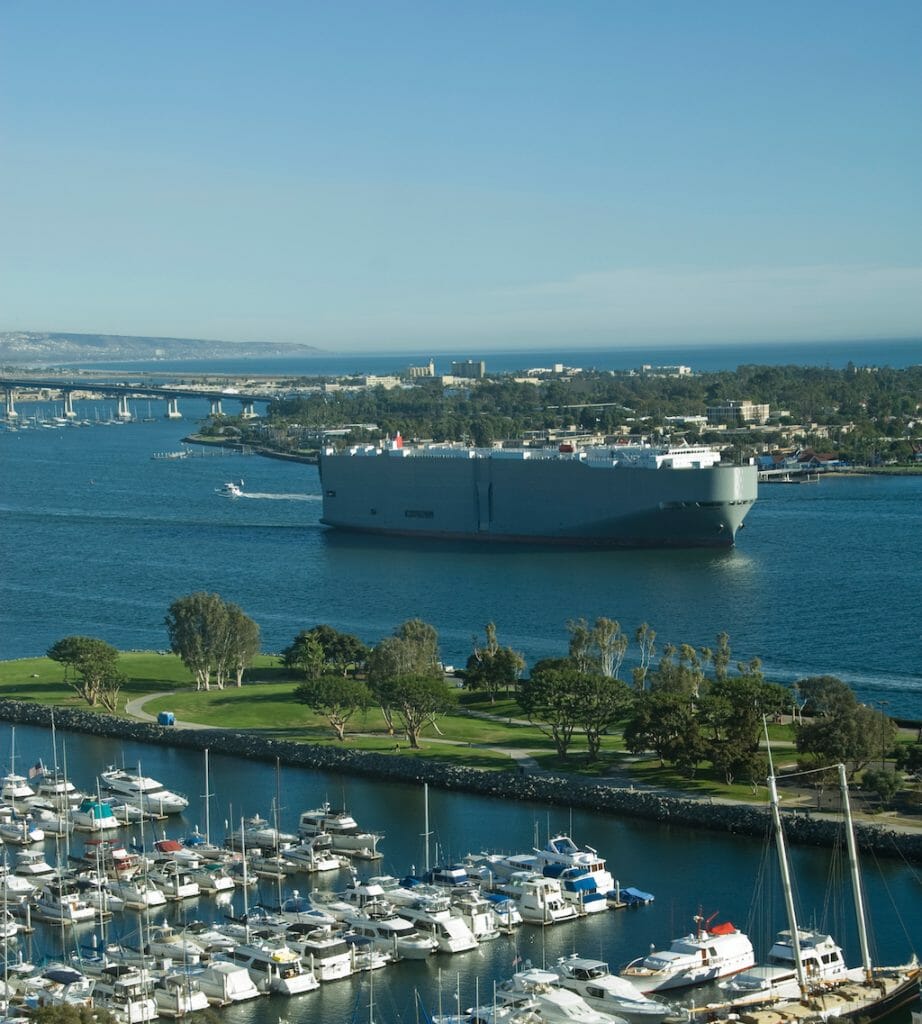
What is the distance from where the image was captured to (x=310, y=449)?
88875 mm

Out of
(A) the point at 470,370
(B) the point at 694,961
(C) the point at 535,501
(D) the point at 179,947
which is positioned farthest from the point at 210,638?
(A) the point at 470,370

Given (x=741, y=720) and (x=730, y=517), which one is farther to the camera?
(x=730, y=517)

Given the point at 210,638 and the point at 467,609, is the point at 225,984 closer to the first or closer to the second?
the point at 210,638

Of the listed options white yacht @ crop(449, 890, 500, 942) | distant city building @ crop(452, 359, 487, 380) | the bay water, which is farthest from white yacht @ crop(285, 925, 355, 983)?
distant city building @ crop(452, 359, 487, 380)

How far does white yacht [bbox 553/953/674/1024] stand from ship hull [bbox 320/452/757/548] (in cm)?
3294

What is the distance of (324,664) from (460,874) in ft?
35.9

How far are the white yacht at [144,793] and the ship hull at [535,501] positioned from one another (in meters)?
26.8

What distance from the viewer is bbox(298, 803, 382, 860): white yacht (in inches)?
782

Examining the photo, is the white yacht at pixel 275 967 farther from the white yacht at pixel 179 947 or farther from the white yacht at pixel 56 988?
the white yacht at pixel 56 988

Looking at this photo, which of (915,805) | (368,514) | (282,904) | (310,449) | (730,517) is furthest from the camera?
(310,449)

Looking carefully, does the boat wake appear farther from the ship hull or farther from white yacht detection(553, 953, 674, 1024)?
white yacht detection(553, 953, 674, 1024)

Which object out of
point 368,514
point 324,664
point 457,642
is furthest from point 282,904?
point 368,514

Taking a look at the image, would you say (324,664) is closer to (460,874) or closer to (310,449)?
(460,874)

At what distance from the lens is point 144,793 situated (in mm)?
22031
